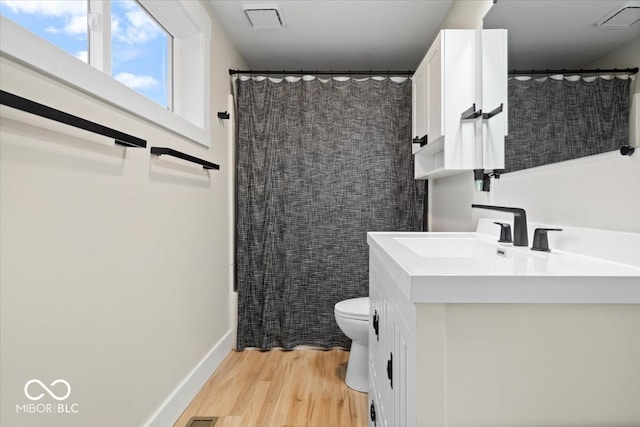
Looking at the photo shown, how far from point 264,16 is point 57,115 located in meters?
1.72

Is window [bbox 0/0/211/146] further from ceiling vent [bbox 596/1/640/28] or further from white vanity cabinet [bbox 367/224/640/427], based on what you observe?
ceiling vent [bbox 596/1/640/28]

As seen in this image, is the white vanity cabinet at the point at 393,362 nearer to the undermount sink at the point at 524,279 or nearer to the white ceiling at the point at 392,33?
the undermount sink at the point at 524,279

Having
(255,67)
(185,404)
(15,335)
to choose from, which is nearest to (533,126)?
(15,335)

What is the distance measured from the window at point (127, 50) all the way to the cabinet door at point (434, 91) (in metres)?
1.27

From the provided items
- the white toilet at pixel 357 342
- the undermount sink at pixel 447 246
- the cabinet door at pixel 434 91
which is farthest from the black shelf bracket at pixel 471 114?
the white toilet at pixel 357 342

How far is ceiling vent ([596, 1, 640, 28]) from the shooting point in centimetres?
93

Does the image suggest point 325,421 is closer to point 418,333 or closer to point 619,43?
point 418,333

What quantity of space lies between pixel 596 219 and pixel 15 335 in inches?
60.3

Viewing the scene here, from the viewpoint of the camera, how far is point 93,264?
124 centimetres

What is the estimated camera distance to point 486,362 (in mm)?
716

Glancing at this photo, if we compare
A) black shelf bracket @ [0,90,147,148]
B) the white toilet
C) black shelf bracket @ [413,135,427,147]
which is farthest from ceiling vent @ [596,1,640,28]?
the white toilet

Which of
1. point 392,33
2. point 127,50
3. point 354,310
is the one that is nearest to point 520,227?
point 354,310

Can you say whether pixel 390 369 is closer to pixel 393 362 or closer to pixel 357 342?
pixel 393 362

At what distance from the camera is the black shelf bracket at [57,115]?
87cm
